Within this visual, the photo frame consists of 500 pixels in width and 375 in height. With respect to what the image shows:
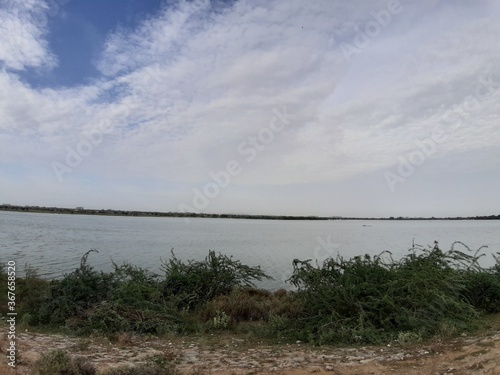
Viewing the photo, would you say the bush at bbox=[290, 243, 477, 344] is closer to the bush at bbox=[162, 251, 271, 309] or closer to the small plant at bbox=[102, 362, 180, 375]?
the bush at bbox=[162, 251, 271, 309]

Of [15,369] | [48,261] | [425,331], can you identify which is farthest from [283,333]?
[48,261]

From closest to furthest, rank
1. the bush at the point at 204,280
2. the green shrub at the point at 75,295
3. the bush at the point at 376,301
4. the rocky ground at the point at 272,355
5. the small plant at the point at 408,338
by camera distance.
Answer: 1. the rocky ground at the point at 272,355
2. the small plant at the point at 408,338
3. the bush at the point at 376,301
4. the green shrub at the point at 75,295
5. the bush at the point at 204,280

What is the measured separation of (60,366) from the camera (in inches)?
209

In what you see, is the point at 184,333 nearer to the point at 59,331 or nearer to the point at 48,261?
the point at 59,331

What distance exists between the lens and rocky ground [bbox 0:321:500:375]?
5.84m

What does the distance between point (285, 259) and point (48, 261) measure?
13.5 metres

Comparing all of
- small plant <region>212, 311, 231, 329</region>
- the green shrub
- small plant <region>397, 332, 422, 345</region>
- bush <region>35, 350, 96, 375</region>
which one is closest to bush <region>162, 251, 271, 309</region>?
small plant <region>212, 311, 231, 329</region>

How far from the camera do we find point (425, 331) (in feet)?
26.7

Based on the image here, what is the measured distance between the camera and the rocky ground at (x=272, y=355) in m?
5.84

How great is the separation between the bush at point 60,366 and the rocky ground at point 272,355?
1.53 feet

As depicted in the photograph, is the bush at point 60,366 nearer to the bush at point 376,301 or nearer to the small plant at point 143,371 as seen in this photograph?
the small plant at point 143,371

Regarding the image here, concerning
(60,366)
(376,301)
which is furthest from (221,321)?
(60,366)

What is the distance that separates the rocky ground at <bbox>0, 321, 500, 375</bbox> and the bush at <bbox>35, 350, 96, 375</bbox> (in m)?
0.47

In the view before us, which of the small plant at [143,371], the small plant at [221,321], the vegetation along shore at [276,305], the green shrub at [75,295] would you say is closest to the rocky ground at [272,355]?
the vegetation along shore at [276,305]
